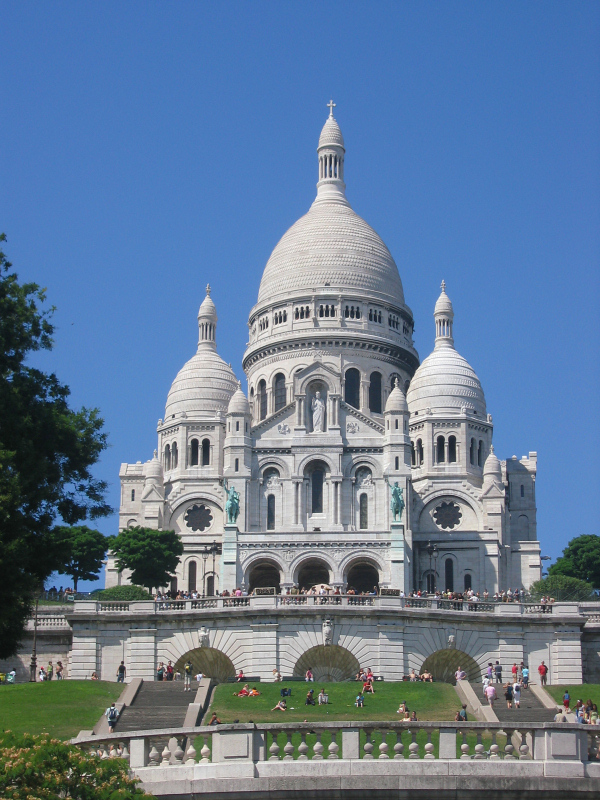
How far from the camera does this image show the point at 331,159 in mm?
117062

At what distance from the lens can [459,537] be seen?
90.7 m

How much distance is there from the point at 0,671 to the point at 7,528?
21.9 m

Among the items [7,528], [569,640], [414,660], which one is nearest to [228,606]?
[414,660]

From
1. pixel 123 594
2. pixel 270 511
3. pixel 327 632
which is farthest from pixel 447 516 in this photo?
pixel 327 632

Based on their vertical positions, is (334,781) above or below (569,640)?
below

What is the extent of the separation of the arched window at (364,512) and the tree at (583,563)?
37.2 feet

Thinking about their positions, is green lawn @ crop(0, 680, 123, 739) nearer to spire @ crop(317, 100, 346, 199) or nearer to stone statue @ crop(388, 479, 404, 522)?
stone statue @ crop(388, 479, 404, 522)

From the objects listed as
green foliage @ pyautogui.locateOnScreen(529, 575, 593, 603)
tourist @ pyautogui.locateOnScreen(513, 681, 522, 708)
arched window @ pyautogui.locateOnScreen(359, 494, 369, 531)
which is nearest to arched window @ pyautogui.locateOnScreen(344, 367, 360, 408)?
arched window @ pyautogui.locateOnScreen(359, 494, 369, 531)

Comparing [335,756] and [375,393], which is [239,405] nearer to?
[375,393]

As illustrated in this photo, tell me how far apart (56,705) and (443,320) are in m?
66.2

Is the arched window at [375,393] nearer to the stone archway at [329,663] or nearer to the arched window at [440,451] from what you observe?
the arched window at [440,451]

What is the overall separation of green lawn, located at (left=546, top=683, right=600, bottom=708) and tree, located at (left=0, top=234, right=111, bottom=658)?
55.9 ft

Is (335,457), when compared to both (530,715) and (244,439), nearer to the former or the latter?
(244,439)

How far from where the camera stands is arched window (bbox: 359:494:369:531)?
294 ft
